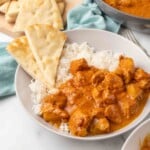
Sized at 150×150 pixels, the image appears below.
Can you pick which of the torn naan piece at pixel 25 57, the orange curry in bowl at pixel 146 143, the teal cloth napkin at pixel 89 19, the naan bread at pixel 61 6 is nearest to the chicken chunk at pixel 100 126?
the orange curry in bowl at pixel 146 143

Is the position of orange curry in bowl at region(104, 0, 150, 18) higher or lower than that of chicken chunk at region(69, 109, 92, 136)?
higher

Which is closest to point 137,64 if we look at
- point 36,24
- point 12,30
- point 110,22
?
point 110,22

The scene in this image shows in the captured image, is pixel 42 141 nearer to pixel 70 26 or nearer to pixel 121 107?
pixel 121 107

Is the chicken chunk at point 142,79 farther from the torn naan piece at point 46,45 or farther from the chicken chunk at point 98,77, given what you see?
the torn naan piece at point 46,45

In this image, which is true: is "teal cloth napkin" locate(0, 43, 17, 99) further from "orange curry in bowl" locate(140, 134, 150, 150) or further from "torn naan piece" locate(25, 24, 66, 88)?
"orange curry in bowl" locate(140, 134, 150, 150)

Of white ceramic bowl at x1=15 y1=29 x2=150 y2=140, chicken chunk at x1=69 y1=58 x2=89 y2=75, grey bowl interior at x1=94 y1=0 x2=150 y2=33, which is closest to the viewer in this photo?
white ceramic bowl at x1=15 y1=29 x2=150 y2=140

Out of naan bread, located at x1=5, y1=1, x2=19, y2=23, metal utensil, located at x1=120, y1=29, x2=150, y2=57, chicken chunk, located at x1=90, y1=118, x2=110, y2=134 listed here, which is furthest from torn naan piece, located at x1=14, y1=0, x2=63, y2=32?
chicken chunk, located at x1=90, y1=118, x2=110, y2=134
